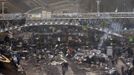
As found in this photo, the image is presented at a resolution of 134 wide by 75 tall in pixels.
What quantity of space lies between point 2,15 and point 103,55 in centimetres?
132

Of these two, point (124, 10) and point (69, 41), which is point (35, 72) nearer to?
point (69, 41)

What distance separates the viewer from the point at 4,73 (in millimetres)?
3285

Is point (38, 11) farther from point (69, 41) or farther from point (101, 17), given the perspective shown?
point (101, 17)

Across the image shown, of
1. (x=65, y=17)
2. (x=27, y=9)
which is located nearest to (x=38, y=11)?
(x=27, y=9)

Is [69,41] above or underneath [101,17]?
underneath

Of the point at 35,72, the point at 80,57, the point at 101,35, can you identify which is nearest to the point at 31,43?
the point at 35,72

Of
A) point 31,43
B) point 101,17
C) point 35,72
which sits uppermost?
point 101,17

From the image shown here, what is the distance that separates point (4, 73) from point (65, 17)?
0.99m

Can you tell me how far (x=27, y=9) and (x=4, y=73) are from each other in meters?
0.82

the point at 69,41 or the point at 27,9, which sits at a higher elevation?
the point at 27,9

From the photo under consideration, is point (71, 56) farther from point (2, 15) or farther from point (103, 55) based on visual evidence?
point (2, 15)

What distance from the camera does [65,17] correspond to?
3.35 m

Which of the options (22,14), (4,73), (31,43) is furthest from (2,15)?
(4,73)

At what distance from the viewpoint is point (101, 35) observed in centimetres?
333
